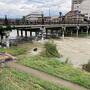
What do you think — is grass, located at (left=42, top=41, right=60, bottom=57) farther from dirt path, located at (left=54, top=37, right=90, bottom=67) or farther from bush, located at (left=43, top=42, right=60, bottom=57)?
dirt path, located at (left=54, top=37, right=90, bottom=67)

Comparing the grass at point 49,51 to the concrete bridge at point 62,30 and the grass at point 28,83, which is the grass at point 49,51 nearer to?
the grass at point 28,83

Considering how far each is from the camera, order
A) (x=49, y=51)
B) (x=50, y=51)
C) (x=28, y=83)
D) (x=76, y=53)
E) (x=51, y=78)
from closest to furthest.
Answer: (x=28, y=83) → (x=51, y=78) → (x=49, y=51) → (x=50, y=51) → (x=76, y=53)

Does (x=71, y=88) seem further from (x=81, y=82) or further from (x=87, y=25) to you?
(x=87, y=25)

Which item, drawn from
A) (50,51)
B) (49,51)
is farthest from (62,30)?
(49,51)

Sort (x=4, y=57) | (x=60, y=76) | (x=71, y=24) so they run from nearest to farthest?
(x=60, y=76)
(x=4, y=57)
(x=71, y=24)

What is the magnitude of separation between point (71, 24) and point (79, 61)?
59278 millimetres

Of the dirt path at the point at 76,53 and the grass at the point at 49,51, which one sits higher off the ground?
the grass at the point at 49,51

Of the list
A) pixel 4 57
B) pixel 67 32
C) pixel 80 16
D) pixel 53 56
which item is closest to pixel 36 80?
pixel 4 57

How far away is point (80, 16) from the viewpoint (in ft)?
439

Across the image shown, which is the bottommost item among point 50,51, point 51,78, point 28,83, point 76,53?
point 76,53

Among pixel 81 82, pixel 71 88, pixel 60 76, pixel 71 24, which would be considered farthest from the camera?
pixel 71 24

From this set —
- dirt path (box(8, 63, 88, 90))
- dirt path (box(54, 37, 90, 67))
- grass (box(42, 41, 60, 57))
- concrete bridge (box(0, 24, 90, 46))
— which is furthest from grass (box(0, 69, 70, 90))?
concrete bridge (box(0, 24, 90, 46))

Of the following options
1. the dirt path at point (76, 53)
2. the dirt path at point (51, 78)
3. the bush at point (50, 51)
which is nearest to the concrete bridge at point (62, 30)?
the dirt path at point (76, 53)

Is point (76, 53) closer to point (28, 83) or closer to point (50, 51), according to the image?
point (50, 51)
